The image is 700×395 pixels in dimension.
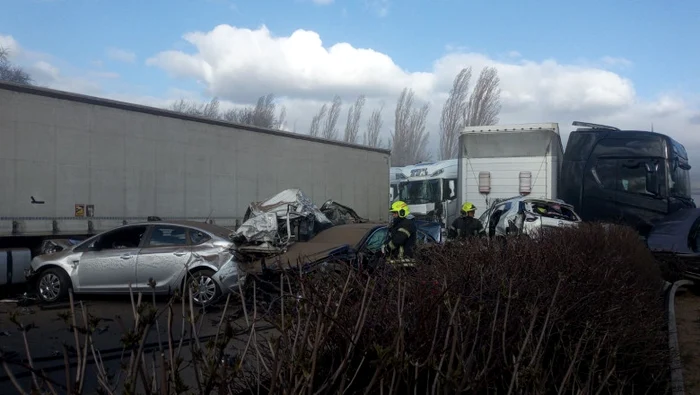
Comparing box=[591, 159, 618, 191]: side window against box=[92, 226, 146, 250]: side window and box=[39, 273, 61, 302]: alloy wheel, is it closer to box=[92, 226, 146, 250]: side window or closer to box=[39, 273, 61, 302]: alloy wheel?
box=[92, 226, 146, 250]: side window

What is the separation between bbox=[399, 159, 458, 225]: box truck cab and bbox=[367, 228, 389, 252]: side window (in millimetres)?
11216

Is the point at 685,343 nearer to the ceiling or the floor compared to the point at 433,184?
nearer to the floor

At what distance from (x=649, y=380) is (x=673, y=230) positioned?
1002cm

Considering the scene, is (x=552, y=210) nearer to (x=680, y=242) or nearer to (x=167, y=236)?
(x=680, y=242)

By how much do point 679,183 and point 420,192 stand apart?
929 cm

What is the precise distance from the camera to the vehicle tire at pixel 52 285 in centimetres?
1036

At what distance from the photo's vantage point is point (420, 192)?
80.5 feet

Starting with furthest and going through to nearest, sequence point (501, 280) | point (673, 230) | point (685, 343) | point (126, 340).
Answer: point (673, 230) < point (685, 343) < point (501, 280) < point (126, 340)

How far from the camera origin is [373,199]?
21328 millimetres

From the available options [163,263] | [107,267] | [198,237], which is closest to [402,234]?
[198,237]

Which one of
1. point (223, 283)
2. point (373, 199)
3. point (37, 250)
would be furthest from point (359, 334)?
point (373, 199)

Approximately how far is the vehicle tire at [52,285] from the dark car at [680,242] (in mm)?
10354

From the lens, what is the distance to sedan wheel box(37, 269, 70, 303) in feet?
34.0

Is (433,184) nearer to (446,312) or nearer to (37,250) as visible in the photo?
(37,250)
